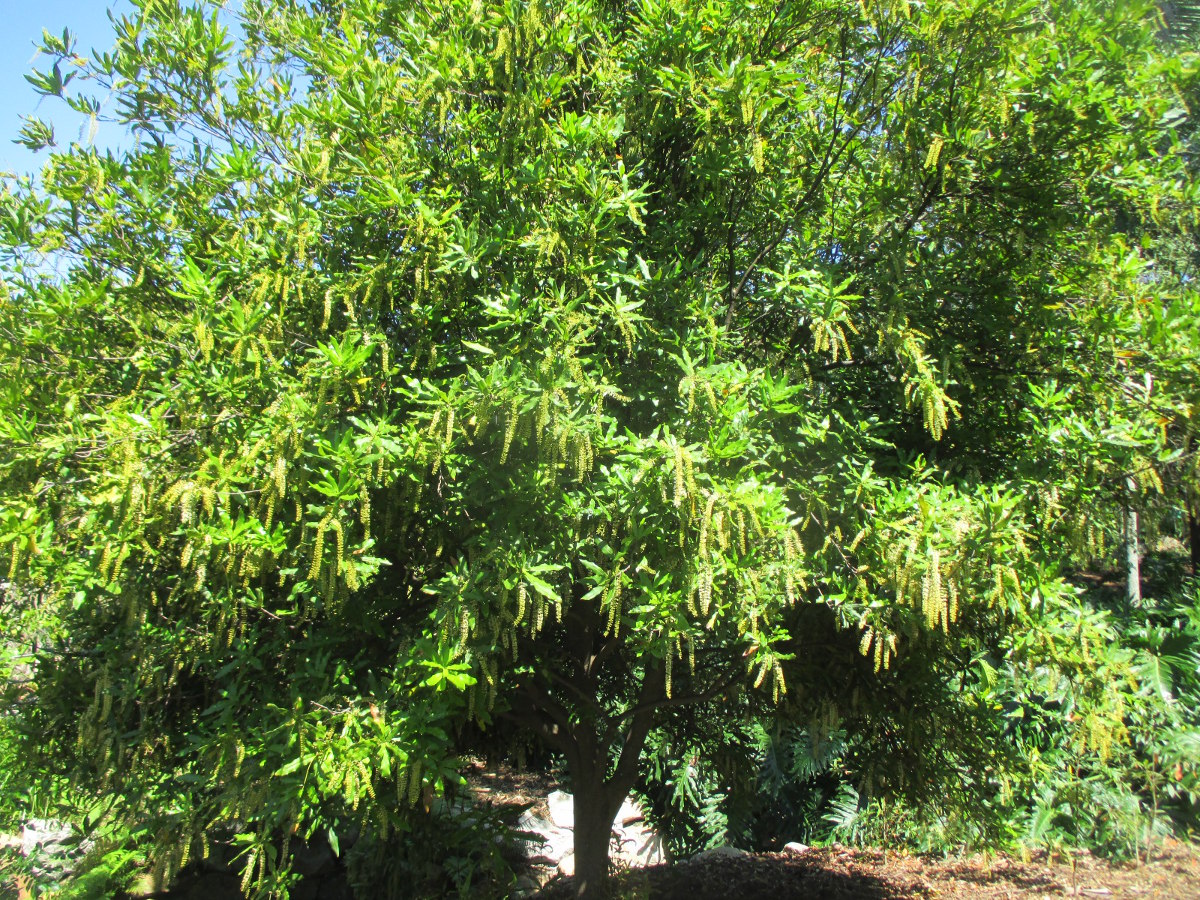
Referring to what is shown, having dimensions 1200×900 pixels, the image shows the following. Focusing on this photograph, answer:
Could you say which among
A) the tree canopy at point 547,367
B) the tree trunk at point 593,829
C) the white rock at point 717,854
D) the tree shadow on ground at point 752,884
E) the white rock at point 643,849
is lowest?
the white rock at point 643,849

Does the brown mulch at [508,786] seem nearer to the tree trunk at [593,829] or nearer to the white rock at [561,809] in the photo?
the white rock at [561,809]

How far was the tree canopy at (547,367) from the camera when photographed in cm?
340

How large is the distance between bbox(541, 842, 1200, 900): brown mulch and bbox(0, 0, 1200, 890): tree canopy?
9.26 ft

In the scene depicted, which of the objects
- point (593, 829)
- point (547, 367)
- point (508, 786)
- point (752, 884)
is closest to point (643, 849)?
point (752, 884)

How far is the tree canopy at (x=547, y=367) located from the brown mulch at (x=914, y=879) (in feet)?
9.26

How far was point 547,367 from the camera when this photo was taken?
3.35 m

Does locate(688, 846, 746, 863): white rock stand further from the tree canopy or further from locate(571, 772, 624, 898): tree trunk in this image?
the tree canopy

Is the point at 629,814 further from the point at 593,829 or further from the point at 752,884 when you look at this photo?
the point at 593,829

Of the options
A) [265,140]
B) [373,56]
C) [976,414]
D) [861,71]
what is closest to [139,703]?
[265,140]

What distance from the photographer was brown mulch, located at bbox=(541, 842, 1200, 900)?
6852 millimetres

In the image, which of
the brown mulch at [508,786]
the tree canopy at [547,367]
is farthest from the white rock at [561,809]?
the tree canopy at [547,367]

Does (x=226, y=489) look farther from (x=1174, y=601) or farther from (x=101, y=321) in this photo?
(x=1174, y=601)

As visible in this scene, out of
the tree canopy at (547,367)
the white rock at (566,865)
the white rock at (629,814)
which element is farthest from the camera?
the white rock at (629,814)

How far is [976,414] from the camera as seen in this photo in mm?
4758
